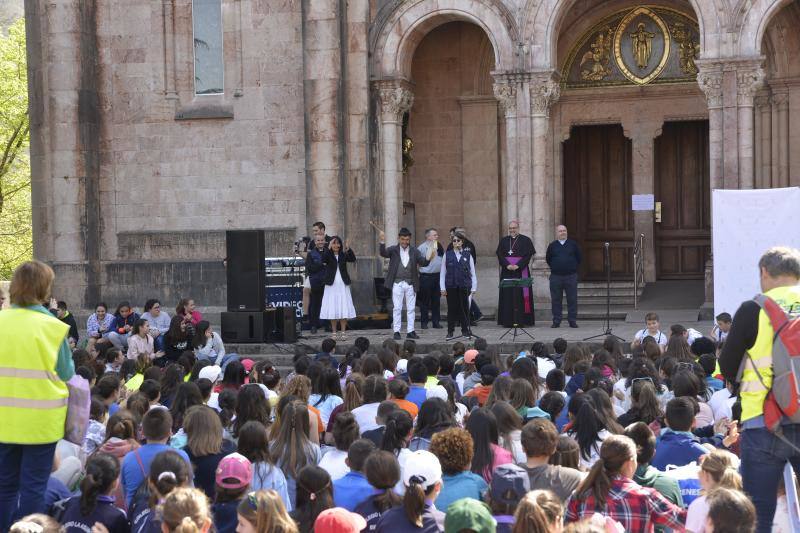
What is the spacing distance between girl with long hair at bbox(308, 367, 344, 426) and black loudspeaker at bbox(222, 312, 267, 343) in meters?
7.56

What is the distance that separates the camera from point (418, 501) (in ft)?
20.1

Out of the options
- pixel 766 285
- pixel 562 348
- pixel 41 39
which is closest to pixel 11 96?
pixel 41 39

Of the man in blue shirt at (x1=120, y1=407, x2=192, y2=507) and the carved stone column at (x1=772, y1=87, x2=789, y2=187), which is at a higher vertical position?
the carved stone column at (x1=772, y1=87, x2=789, y2=187)

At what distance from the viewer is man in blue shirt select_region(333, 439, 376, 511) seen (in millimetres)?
6910

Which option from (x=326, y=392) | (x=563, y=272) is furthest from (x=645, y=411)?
(x=563, y=272)

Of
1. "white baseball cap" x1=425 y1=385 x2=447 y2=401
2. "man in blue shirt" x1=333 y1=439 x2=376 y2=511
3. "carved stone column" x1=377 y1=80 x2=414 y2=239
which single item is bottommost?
"man in blue shirt" x1=333 y1=439 x2=376 y2=511

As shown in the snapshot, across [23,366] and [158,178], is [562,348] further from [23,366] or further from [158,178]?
[158,178]

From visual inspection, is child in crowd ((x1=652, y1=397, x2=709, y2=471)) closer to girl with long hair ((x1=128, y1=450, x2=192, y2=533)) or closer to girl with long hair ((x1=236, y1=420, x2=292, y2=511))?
girl with long hair ((x1=236, y1=420, x2=292, y2=511))

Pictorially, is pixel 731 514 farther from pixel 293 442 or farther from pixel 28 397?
pixel 28 397

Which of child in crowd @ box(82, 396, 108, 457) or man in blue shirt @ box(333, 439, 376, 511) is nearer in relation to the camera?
man in blue shirt @ box(333, 439, 376, 511)

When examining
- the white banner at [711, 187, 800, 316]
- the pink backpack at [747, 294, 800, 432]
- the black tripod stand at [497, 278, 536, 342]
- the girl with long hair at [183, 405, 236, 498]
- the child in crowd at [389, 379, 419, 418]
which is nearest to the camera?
the pink backpack at [747, 294, 800, 432]

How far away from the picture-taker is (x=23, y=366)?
6.80 metres

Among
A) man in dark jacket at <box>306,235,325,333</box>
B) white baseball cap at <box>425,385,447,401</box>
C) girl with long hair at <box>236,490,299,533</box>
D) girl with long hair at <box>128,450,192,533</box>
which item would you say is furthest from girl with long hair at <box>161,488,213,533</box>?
man in dark jacket at <box>306,235,325,333</box>

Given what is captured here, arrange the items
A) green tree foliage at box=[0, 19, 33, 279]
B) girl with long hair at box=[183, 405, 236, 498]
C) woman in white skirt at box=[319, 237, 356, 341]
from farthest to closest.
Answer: green tree foliage at box=[0, 19, 33, 279]
woman in white skirt at box=[319, 237, 356, 341]
girl with long hair at box=[183, 405, 236, 498]
